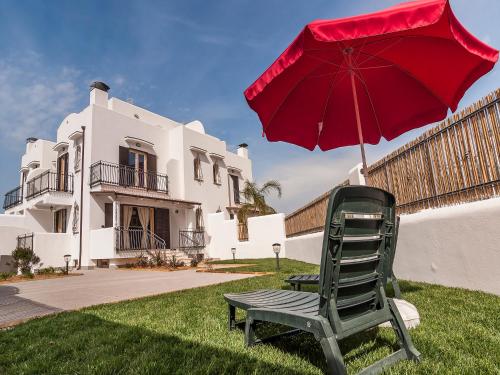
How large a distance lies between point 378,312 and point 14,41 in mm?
11417

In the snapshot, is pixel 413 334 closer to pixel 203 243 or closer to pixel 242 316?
pixel 242 316

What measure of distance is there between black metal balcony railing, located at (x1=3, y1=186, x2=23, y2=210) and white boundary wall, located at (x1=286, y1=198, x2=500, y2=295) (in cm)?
2225

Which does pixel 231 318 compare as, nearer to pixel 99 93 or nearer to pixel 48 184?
pixel 48 184

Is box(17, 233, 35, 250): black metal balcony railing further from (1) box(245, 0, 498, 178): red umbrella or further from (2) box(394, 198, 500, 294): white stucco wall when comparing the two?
(2) box(394, 198, 500, 294): white stucco wall

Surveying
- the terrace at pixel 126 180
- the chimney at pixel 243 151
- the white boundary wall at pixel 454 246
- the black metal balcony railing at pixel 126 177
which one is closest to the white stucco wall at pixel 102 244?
the terrace at pixel 126 180

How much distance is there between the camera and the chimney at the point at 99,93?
16.1m

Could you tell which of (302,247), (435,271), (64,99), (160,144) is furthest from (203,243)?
(435,271)

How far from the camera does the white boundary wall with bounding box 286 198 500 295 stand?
337 cm

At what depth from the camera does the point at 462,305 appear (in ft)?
9.87

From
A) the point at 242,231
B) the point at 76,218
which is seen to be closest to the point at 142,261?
the point at 76,218

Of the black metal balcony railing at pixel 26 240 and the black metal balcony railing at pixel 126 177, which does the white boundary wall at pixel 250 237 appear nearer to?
the black metal balcony railing at pixel 126 177

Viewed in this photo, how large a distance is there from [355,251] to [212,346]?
4.26 ft

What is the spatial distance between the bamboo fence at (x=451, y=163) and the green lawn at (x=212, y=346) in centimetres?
127

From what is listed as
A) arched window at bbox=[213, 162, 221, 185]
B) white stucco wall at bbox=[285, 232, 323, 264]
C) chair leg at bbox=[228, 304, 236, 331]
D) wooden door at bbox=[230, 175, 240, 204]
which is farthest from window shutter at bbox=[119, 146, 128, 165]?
chair leg at bbox=[228, 304, 236, 331]
